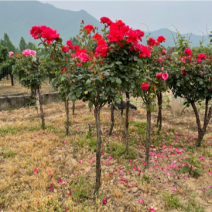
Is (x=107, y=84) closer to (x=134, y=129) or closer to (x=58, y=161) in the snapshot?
(x=58, y=161)

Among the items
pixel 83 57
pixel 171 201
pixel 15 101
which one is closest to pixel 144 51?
pixel 83 57

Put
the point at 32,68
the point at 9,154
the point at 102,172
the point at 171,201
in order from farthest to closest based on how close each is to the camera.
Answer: the point at 32,68
the point at 9,154
the point at 102,172
the point at 171,201

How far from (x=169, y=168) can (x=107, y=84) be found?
2386 millimetres

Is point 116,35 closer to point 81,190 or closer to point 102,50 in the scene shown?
point 102,50

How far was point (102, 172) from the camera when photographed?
3131 mm

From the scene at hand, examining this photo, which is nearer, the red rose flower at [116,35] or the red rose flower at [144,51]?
the red rose flower at [116,35]

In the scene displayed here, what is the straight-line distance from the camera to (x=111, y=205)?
238 centimetres

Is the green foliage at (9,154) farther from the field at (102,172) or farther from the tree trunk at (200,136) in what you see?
the tree trunk at (200,136)

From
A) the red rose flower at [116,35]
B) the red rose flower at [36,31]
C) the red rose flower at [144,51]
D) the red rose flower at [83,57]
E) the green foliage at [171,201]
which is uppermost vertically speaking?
the red rose flower at [36,31]

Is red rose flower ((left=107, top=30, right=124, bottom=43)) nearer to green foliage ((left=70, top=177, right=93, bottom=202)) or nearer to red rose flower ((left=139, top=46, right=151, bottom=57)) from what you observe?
red rose flower ((left=139, top=46, right=151, bottom=57))

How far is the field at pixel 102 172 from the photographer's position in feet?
7.81

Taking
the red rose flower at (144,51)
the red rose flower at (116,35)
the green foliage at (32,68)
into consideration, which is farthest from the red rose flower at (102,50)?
the green foliage at (32,68)

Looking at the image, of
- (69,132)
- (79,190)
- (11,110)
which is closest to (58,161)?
(79,190)

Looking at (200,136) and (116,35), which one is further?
(200,136)
